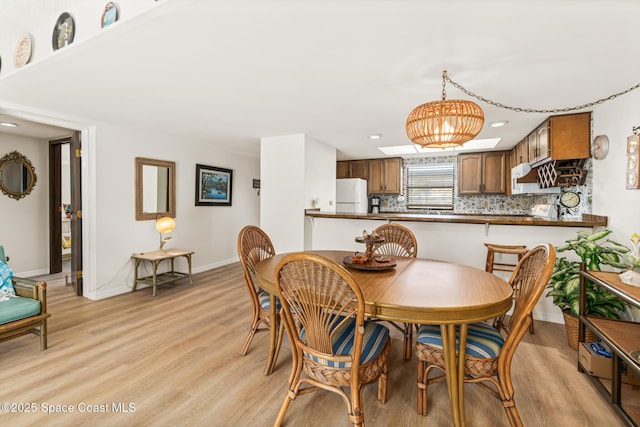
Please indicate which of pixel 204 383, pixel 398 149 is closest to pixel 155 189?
pixel 204 383

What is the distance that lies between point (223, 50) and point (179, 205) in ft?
11.0

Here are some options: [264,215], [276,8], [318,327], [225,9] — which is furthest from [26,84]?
[318,327]

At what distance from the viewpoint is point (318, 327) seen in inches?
58.5

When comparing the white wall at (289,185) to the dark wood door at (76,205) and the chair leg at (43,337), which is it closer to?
the dark wood door at (76,205)

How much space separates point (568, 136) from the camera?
3.07 meters

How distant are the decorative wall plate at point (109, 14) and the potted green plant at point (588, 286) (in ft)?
11.4

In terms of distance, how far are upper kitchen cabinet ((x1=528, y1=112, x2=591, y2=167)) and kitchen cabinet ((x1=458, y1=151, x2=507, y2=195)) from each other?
2082 mm

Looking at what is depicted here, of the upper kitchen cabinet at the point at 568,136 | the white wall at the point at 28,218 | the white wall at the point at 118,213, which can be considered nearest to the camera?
the upper kitchen cabinet at the point at 568,136

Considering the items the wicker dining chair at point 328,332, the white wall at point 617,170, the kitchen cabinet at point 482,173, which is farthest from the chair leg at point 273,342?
the kitchen cabinet at point 482,173

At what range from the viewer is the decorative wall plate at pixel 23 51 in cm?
221

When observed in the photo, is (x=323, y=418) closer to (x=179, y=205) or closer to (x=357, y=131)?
(x=357, y=131)

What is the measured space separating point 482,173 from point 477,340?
4515 mm

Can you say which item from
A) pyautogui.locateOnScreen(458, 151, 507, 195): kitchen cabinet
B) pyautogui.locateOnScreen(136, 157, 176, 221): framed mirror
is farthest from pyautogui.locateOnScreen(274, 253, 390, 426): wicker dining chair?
pyautogui.locateOnScreen(458, 151, 507, 195): kitchen cabinet

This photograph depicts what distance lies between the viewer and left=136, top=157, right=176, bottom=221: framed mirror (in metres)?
4.11
